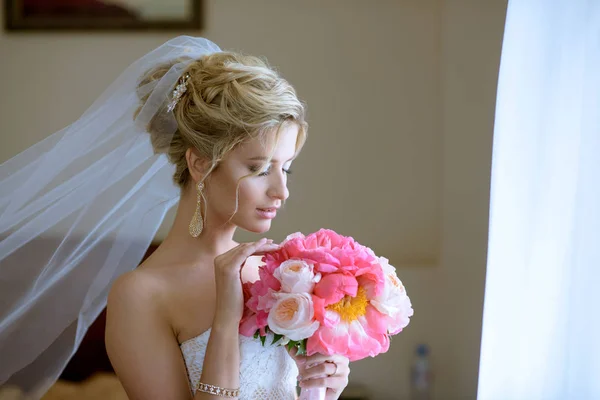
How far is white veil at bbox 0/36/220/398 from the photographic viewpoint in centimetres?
192

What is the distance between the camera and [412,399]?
400 centimetres

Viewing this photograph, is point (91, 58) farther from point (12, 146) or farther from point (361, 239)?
point (361, 239)

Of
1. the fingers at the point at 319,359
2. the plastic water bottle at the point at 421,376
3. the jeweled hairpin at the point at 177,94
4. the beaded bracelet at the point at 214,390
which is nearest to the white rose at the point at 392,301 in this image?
the fingers at the point at 319,359

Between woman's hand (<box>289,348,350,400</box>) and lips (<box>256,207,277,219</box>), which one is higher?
lips (<box>256,207,277,219</box>)

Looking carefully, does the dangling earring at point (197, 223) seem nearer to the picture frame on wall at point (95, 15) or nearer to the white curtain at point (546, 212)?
the white curtain at point (546, 212)

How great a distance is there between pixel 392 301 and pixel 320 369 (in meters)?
0.24

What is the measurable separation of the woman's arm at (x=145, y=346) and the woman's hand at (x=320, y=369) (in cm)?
15

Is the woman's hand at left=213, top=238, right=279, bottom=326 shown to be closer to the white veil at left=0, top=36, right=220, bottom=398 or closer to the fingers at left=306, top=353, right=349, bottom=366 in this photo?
the fingers at left=306, top=353, right=349, bottom=366

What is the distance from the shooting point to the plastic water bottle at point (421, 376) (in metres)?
3.95

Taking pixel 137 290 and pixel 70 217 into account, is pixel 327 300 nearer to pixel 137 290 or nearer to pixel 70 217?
pixel 137 290

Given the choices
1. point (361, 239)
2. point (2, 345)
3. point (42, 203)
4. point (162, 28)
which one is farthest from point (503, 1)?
point (2, 345)

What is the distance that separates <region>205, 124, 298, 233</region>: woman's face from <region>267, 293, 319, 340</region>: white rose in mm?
259

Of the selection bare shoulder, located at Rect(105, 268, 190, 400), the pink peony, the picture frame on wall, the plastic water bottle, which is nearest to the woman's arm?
bare shoulder, located at Rect(105, 268, 190, 400)

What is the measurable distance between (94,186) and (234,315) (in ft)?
1.94
